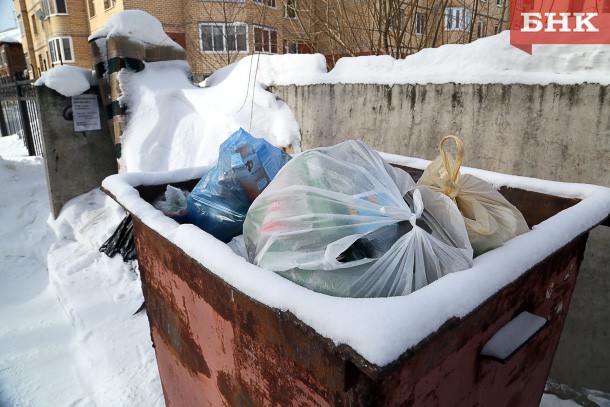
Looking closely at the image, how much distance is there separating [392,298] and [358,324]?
0.10 meters

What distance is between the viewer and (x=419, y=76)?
9.48ft

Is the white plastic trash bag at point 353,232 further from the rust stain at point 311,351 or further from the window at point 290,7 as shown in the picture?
the window at point 290,7

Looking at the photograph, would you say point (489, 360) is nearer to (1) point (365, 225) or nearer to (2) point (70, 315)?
(1) point (365, 225)

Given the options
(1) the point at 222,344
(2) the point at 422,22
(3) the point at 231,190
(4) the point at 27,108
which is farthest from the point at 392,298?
(4) the point at 27,108

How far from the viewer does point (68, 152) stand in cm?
462

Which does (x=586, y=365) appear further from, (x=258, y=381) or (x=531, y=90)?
(x=258, y=381)

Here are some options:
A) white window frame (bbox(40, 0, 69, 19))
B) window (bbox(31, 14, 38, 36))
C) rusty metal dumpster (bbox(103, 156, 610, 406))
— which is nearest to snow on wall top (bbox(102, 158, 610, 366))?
rusty metal dumpster (bbox(103, 156, 610, 406))

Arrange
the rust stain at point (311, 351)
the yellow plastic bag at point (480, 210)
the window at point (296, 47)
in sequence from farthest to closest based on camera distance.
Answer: the window at point (296, 47)
the yellow plastic bag at point (480, 210)
the rust stain at point (311, 351)

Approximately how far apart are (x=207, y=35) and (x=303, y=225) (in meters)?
18.4

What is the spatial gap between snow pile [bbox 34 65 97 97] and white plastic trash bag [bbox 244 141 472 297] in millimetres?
4368

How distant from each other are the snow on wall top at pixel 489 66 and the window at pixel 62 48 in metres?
24.3

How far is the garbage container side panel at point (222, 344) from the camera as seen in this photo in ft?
2.67

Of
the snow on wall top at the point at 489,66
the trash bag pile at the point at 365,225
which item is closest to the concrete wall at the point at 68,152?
the snow on wall top at the point at 489,66

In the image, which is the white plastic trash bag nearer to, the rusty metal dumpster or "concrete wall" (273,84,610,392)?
the rusty metal dumpster
